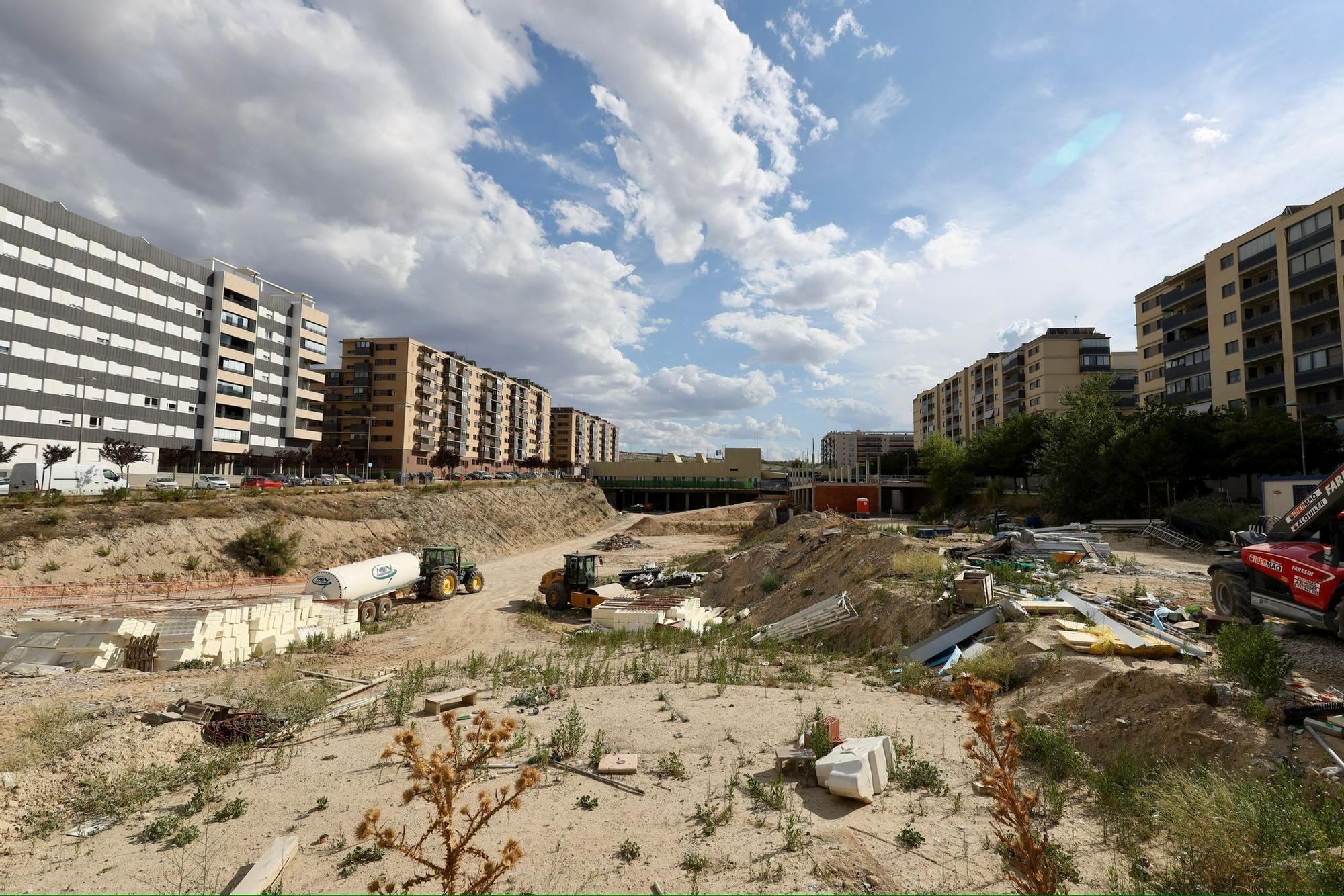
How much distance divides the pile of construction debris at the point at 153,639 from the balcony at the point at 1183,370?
71223 millimetres

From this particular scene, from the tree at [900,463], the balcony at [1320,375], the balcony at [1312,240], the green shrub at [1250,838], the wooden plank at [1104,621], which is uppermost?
the balcony at [1312,240]

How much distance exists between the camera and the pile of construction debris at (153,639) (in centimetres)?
1614

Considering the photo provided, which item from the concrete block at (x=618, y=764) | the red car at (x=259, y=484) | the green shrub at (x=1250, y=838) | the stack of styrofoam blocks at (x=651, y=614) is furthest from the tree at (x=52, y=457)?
the green shrub at (x=1250, y=838)

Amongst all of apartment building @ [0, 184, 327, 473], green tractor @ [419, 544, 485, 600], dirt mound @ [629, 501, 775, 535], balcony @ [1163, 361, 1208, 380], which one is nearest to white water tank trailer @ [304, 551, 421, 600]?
green tractor @ [419, 544, 485, 600]

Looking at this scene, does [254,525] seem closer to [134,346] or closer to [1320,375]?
[134,346]

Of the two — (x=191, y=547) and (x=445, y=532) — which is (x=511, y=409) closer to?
(x=445, y=532)

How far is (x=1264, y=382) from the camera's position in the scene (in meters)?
47.6

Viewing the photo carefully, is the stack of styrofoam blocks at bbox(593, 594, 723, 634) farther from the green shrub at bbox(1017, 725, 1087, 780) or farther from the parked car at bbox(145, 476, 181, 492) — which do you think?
the parked car at bbox(145, 476, 181, 492)

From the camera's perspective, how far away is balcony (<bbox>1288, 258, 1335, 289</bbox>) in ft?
140

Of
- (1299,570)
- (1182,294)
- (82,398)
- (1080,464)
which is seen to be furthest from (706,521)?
(1299,570)

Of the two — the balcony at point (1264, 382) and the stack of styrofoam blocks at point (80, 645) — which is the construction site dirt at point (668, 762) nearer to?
the stack of styrofoam blocks at point (80, 645)

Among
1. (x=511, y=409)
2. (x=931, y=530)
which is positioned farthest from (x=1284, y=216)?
(x=511, y=409)

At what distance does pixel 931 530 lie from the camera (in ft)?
123

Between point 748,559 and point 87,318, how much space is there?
6576cm
